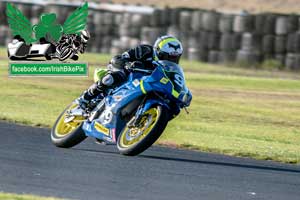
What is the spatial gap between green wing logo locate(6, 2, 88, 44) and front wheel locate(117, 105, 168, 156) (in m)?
12.0

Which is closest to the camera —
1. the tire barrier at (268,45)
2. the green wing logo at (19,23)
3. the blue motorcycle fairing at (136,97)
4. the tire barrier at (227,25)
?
the blue motorcycle fairing at (136,97)

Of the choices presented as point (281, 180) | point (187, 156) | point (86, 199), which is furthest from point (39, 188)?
point (187, 156)

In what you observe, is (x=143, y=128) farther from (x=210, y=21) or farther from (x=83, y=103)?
(x=210, y=21)

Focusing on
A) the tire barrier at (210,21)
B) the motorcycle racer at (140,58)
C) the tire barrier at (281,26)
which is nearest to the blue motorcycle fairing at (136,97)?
the motorcycle racer at (140,58)

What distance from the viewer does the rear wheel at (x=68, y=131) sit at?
11.4 meters

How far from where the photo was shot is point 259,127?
53.4 feet

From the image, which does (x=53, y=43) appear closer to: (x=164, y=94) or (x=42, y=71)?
(x=42, y=71)

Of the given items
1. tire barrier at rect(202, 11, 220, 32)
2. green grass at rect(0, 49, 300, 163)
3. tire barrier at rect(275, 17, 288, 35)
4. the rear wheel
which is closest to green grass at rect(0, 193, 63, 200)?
the rear wheel

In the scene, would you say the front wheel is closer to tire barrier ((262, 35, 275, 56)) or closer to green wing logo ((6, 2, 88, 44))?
green wing logo ((6, 2, 88, 44))

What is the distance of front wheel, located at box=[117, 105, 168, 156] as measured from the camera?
33.5ft

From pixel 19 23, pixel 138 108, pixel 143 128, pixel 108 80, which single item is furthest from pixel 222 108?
pixel 19 23

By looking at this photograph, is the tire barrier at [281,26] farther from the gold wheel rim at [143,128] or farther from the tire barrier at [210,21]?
the gold wheel rim at [143,128]

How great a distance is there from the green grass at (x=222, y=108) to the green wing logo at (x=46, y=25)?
42.8 inches

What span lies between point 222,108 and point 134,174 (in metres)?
9.43
